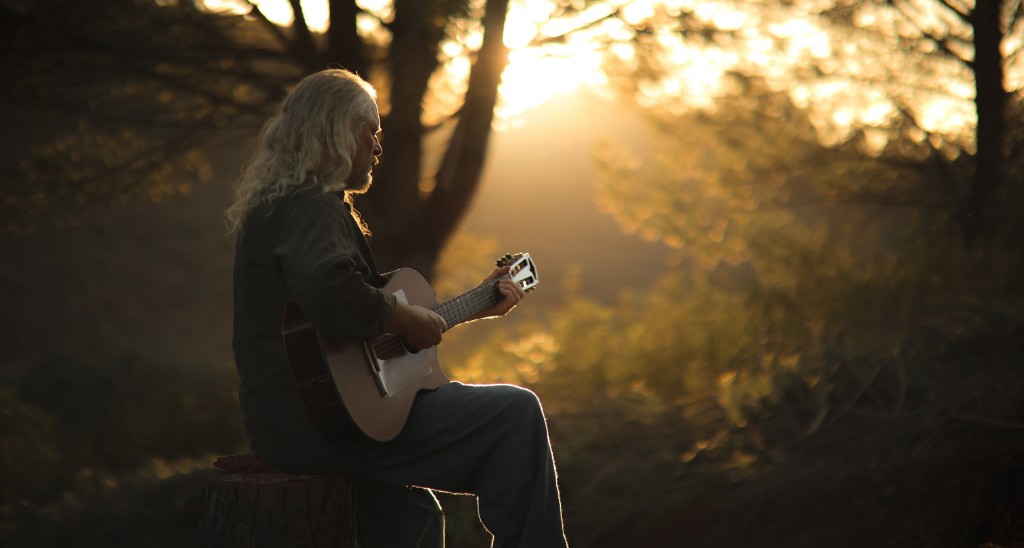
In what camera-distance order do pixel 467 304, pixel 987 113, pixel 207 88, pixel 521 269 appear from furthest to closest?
1. pixel 987 113
2. pixel 207 88
3. pixel 521 269
4. pixel 467 304

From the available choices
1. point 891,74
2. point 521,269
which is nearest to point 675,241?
point 891,74

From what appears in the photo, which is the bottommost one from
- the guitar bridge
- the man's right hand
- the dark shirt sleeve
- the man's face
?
the guitar bridge

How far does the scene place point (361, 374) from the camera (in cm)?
229

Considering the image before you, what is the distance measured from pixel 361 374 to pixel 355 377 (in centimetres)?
2

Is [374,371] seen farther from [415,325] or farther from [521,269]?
[521,269]

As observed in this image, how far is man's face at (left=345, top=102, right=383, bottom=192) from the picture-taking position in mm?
2332

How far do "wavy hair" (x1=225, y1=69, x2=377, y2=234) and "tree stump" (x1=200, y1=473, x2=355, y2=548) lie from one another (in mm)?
651

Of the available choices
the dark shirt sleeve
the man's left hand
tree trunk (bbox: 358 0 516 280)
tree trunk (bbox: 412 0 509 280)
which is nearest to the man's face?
the dark shirt sleeve

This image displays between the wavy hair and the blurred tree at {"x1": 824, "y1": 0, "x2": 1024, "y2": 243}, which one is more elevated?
the wavy hair

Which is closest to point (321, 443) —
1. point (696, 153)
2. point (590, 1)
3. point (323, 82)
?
point (323, 82)

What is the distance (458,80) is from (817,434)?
317 centimetres

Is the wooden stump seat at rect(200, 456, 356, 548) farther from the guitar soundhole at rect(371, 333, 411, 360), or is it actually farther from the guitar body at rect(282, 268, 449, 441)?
the guitar soundhole at rect(371, 333, 411, 360)

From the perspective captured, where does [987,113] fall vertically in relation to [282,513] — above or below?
below

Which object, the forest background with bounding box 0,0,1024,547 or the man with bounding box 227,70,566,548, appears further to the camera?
the forest background with bounding box 0,0,1024,547
